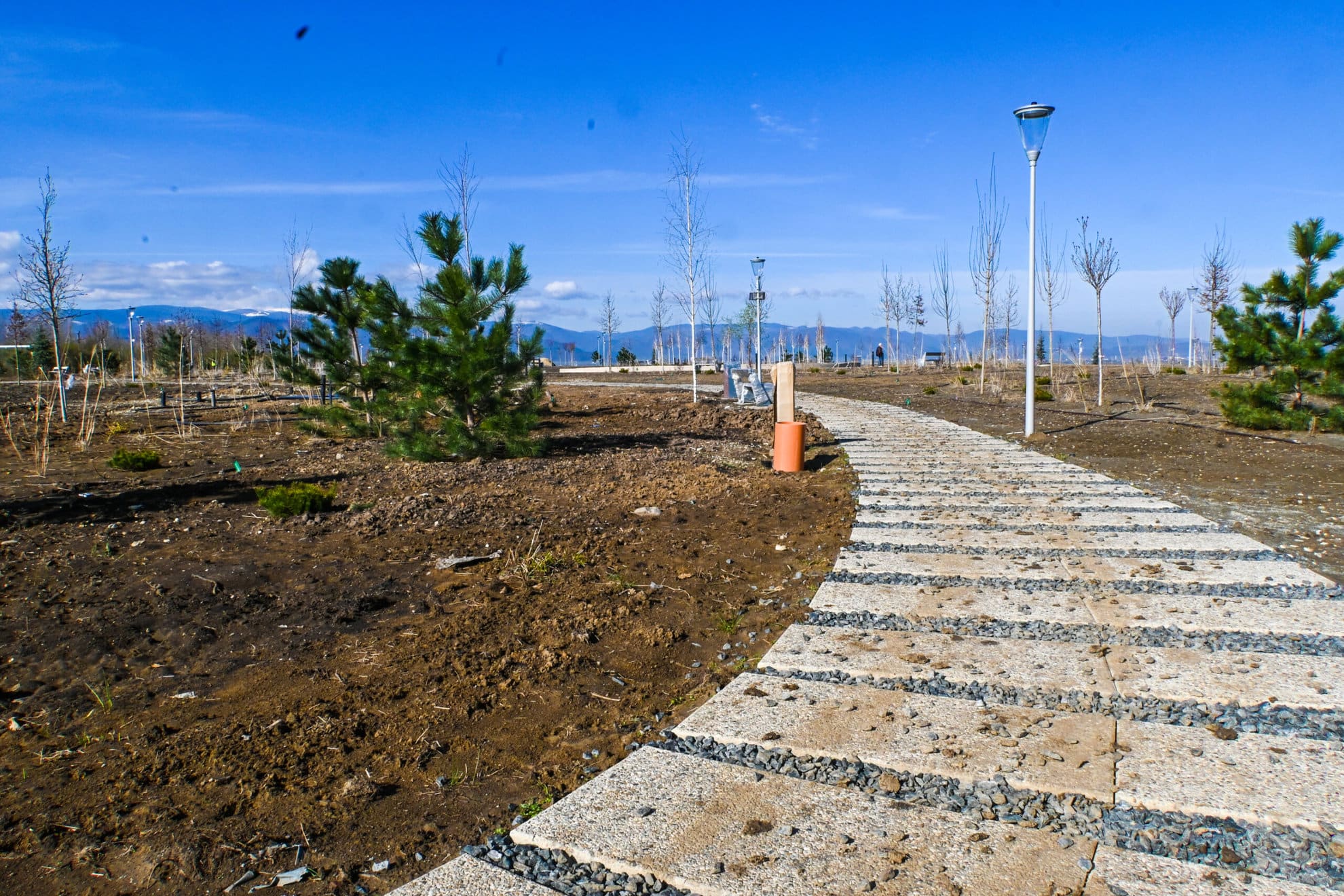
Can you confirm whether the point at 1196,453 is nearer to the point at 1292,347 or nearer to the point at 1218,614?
the point at 1292,347

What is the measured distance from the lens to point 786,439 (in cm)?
895

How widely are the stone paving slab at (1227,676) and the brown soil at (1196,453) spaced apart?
1897 mm

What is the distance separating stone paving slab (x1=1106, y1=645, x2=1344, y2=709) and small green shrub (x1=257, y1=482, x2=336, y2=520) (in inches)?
222

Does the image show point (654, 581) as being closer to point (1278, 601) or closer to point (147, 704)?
point (147, 704)

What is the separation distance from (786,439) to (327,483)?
15.2 ft

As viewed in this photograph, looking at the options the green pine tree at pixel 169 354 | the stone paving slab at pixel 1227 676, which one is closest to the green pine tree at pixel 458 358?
the stone paving slab at pixel 1227 676

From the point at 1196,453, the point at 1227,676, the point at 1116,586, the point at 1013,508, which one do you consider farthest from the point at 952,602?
the point at 1196,453

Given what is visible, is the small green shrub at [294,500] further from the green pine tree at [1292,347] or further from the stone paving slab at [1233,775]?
the green pine tree at [1292,347]

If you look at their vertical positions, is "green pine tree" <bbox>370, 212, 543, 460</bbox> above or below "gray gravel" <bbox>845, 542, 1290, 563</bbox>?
above

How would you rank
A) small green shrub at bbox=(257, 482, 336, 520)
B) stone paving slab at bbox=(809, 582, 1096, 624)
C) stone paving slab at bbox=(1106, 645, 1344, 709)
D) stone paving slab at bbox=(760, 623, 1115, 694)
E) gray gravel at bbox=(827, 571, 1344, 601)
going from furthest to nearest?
small green shrub at bbox=(257, 482, 336, 520), gray gravel at bbox=(827, 571, 1344, 601), stone paving slab at bbox=(809, 582, 1096, 624), stone paving slab at bbox=(760, 623, 1115, 694), stone paving slab at bbox=(1106, 645, 1344, 709)

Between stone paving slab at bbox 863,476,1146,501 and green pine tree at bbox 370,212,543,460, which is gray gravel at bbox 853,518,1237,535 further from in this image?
green pine tree at bbox 370,212,543,460

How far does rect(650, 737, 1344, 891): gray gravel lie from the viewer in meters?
2.16

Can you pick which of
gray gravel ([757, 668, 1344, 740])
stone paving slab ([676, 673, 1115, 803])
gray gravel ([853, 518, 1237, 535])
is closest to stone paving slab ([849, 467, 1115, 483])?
gray gravel ([853, 518, 1237, 535])

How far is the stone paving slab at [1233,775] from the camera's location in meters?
2.39
